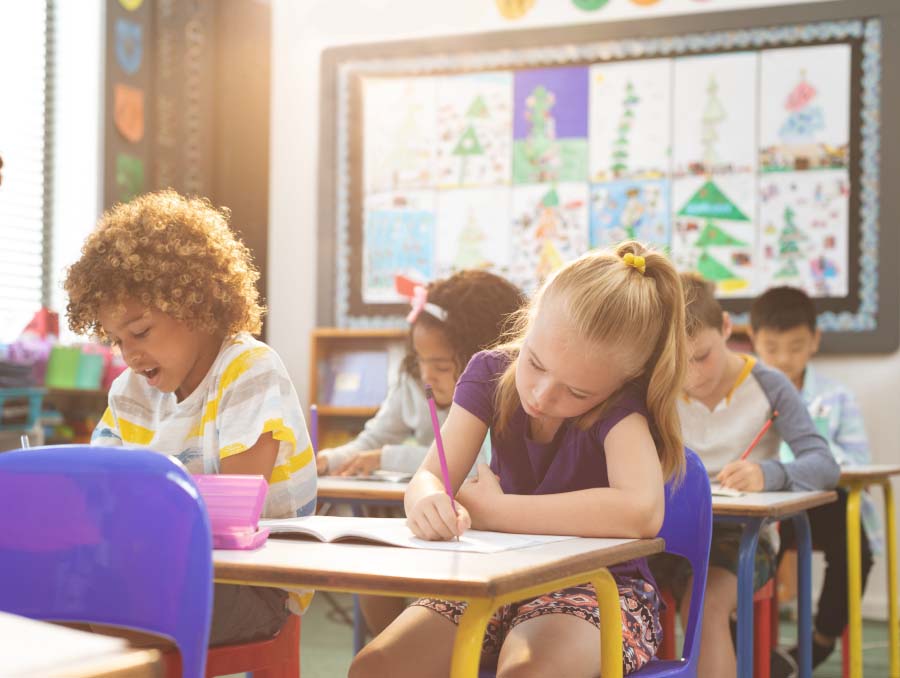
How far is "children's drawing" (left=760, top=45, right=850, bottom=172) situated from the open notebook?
3.26 metres

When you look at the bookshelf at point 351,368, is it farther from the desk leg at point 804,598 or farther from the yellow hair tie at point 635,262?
the yellow hair tie at point 635,262

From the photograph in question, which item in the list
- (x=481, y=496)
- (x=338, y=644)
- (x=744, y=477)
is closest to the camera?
(x=481, y=496)

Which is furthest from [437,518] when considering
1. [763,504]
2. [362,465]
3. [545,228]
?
[545,228]

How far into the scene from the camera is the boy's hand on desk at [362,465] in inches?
109

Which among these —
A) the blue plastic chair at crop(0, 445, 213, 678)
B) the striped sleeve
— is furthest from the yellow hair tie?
the blue plastic chair at crop(0, 445, 213, 678)

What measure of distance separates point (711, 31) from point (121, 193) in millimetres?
2355

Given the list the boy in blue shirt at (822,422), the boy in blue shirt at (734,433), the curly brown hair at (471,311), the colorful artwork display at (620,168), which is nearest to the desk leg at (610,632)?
the boy in blue shirt at (734,433)

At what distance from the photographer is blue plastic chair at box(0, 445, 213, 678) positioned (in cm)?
107

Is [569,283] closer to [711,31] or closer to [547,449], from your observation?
[547,449]

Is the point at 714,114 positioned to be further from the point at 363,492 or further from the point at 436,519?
the point at 436,519

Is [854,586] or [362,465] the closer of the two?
[854,586]

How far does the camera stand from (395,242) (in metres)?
4.86

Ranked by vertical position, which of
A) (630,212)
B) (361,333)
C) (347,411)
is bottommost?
(347,411)

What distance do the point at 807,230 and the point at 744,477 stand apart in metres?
2.12
